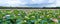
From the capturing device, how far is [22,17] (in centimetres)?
148

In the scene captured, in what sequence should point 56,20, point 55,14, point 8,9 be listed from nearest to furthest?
point 56,20 → point 55,14 → point 8,9

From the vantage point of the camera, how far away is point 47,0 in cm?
176

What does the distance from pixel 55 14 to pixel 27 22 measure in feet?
0.96

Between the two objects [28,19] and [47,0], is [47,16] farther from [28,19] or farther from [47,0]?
[47,0]

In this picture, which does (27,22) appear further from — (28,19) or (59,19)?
(59,19)

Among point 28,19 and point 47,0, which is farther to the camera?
point 47,0

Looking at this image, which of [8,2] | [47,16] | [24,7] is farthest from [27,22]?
[8,2]

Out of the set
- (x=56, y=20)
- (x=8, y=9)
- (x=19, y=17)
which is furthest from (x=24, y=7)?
(x=56, y=20)

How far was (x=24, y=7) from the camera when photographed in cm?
171

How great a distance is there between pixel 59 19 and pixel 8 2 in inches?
25.2

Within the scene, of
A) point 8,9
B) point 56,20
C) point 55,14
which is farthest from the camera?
point 8,9

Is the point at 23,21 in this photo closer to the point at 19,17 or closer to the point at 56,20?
the point at 19,17

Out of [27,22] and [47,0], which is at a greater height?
[47,0]

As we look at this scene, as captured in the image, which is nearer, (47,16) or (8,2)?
(47,16)
